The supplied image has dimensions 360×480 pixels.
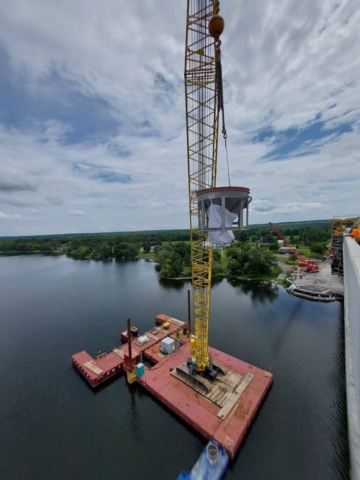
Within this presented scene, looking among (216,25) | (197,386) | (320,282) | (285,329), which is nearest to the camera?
(216,25)

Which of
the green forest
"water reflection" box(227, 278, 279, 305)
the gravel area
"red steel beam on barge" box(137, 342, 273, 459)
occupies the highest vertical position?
the green forest

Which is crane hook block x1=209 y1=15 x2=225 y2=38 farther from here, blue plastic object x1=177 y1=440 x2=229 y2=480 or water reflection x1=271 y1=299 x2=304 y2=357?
water reflection x1=271 y1=299 x2=304 y2=357

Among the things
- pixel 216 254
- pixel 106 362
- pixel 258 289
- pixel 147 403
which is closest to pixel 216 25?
pixel 147 403

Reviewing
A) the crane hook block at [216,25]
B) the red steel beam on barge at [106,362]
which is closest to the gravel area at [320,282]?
the red steel beam on barge at [106,362]

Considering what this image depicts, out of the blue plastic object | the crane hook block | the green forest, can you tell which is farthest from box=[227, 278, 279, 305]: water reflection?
the crane hook block

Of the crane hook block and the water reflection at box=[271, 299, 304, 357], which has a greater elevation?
A: the crane hook block

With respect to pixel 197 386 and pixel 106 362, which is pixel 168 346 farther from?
pixel 106 362
